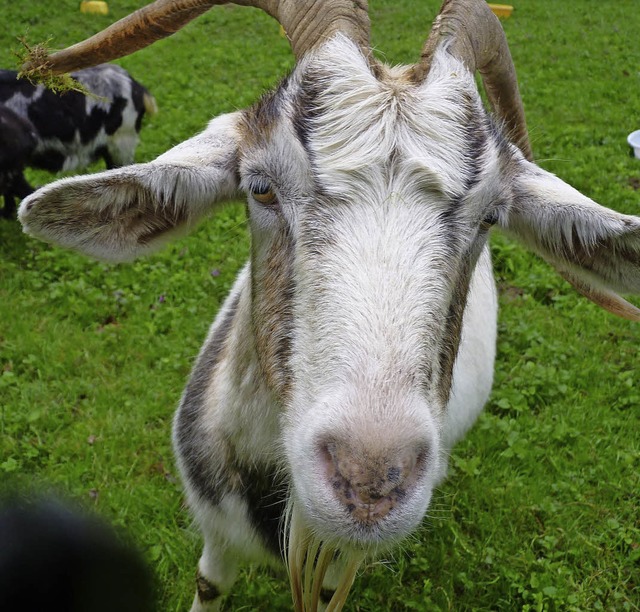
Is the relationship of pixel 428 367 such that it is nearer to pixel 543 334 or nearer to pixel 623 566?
pixel 623 566

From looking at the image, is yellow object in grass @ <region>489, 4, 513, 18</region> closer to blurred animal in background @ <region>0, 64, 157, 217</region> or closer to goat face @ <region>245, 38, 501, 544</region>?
blurred animal in background @ <region>0, 64, 157, 217</region>

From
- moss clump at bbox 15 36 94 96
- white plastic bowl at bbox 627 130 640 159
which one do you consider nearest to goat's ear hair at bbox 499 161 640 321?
moss clump at bbox 15 36 94 96

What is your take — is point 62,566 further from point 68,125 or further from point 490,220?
point 68,125

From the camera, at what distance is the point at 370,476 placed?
5.19ft

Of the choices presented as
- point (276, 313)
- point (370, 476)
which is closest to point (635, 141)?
point (276, 313)

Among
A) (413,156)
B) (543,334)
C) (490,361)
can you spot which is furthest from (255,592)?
(543,334)

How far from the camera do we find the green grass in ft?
11.8

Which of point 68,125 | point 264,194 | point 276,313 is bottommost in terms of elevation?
point 68,125

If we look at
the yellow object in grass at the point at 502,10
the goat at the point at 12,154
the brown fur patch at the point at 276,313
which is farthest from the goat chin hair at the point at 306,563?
the yellow object in grass at the point at 502,10

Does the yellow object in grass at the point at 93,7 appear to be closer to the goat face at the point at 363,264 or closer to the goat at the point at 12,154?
the goat at the point at 12,154

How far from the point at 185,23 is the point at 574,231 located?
172 cm

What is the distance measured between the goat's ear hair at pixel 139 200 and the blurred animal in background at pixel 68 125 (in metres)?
4.20

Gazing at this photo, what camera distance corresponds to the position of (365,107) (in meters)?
2.10

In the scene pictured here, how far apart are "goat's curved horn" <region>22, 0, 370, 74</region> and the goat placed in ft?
11.1
